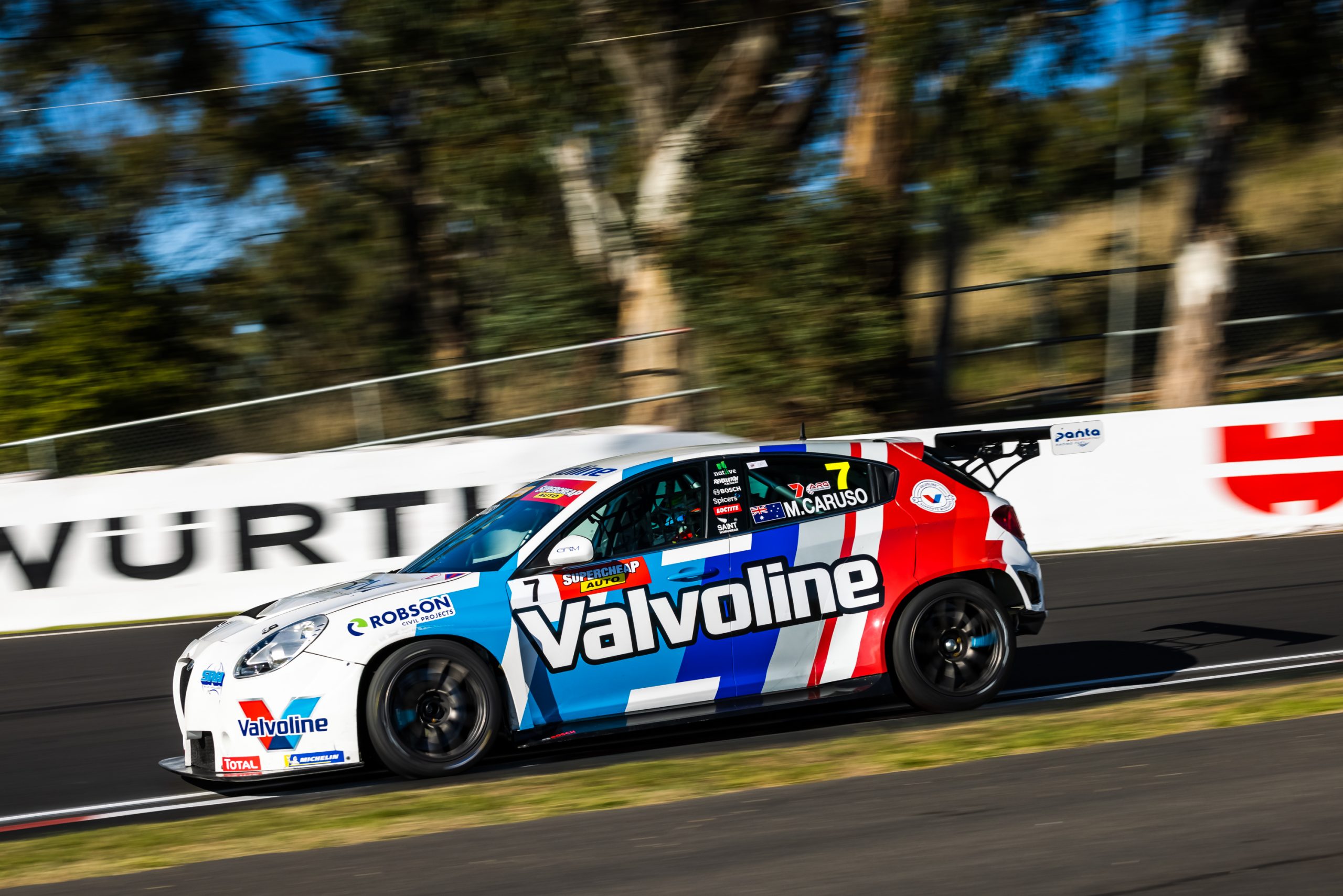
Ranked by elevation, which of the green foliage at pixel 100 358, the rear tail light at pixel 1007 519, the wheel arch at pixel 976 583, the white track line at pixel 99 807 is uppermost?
the green foliage at pixel 100 358

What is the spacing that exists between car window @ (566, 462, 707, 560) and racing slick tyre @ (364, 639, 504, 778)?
0.86m

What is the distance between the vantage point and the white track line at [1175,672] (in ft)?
27.4

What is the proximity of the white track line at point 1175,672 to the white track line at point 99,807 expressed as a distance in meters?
4.52

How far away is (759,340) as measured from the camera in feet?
64.5

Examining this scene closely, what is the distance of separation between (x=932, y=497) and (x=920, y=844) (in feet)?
9.87

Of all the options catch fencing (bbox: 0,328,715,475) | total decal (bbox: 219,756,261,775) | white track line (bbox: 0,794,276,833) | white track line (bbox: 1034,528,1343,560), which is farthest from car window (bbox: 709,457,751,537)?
catch fencing (bbox: 0,328,715,475)

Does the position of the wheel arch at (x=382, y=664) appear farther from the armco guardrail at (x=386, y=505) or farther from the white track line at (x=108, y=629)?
the armco guardrail at (x=386, y=505)

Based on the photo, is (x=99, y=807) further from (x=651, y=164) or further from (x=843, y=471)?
(x=651, y=164)

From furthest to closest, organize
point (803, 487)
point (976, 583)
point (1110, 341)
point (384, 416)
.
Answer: point (1110, 341) < point (384, 416) < point (976, 583) < point (803, 487)

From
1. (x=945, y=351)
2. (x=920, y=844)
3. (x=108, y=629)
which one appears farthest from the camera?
(x=945, y=351)

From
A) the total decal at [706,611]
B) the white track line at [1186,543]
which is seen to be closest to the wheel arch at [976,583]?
the total decal at [706,611]

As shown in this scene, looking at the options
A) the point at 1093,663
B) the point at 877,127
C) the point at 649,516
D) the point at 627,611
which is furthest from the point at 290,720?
the point at 877,127

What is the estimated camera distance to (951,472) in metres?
7.93

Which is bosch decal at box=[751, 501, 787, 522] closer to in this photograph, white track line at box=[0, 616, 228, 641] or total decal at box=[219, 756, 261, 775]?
total decal at box=[219, 756, 261, 775]
